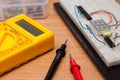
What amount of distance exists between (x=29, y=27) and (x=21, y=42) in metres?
0.06

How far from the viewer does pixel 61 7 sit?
775 mm

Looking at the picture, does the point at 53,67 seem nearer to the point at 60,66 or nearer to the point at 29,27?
the point at 60,66

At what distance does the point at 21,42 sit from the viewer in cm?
58

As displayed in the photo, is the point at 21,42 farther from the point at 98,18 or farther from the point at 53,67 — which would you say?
the point at 98,18

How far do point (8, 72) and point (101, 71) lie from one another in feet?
0.69

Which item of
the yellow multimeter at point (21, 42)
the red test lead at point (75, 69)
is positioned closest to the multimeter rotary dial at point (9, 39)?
the yellow multimeter at point (21, 42)

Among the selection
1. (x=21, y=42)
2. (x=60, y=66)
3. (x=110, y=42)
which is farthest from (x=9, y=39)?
(x=110, y=42)

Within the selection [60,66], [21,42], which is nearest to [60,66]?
[60,66]

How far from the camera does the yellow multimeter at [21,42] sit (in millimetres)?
555

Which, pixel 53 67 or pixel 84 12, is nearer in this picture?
pixel 53 67

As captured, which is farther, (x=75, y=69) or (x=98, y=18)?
(x=98, y=18)

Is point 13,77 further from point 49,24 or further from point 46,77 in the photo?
point 49,24

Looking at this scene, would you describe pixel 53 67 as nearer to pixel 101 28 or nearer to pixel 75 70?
pixel 75 70

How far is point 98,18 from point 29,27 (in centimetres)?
19
